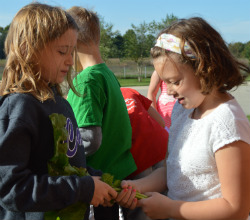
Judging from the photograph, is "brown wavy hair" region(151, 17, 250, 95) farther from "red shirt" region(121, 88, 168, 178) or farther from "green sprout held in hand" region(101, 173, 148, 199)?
"red shirt" region(121, 88, 168, 178)

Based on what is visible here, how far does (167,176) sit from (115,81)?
0.92 metres

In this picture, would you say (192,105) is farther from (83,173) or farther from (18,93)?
(18,93)

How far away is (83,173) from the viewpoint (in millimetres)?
1688

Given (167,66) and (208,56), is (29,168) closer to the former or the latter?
(167,66)

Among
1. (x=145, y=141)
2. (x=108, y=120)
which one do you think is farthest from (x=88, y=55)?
(x=145, y=141)

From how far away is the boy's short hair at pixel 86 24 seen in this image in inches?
101

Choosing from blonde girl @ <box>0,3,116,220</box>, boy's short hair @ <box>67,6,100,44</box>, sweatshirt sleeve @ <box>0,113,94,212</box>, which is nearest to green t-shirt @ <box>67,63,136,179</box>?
boy's short hair @ <box>67,6,100,44</box>

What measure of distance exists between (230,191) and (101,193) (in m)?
0.60

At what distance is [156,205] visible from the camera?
184cm

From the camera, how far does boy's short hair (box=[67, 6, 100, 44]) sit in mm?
2572

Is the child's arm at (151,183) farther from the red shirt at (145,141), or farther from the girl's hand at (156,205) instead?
the red shirt at (145,141)

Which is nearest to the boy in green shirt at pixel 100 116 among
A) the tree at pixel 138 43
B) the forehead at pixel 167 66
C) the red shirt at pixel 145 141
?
the red shirt at pixel 145 141

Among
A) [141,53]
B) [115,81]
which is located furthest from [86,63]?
[141,53]

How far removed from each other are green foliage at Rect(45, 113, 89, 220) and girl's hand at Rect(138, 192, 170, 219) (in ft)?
1.27
